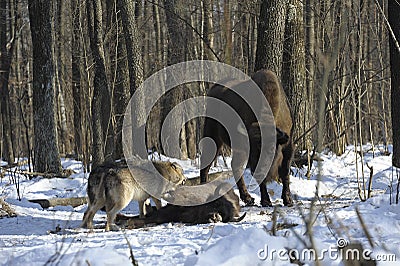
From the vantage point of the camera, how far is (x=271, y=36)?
36.0 feet

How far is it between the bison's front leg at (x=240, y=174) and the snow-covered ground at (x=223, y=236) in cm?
50

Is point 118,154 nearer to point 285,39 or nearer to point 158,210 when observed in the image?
point 285,39

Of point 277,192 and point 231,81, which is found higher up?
point 231,81

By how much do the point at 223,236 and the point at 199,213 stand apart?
1840 millimetres

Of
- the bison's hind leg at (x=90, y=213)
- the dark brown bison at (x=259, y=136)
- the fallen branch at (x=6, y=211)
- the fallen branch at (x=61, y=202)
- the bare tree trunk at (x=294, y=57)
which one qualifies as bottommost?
the fallen branch at (x=61, y=202)

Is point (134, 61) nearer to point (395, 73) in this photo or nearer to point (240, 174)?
point (240, 174)

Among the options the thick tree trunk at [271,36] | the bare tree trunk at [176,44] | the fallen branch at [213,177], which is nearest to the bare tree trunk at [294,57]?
the thick tree trunk at [271,36]

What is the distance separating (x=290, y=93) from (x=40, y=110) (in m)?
5.38

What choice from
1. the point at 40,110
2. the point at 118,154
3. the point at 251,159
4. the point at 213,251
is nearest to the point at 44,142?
the point at 40,110

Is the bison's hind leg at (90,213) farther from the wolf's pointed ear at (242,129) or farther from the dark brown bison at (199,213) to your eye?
the wolf's pointed ear at (242,129)

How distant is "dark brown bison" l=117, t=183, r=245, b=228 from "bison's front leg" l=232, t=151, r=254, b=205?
99 centimetres

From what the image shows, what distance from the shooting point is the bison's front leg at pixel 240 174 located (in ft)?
30.3

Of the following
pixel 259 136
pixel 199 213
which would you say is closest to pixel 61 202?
pixel 199 213

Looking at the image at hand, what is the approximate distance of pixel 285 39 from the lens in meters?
11.8
